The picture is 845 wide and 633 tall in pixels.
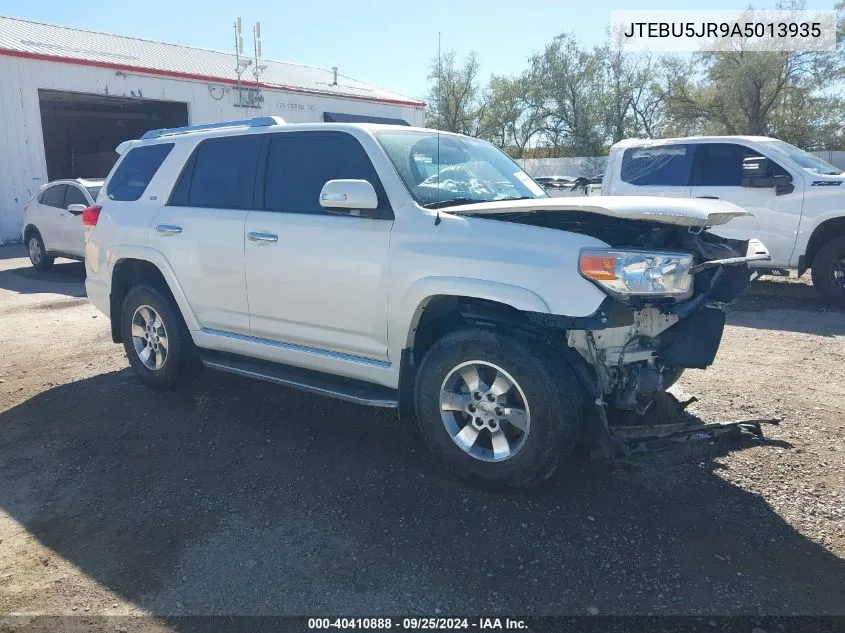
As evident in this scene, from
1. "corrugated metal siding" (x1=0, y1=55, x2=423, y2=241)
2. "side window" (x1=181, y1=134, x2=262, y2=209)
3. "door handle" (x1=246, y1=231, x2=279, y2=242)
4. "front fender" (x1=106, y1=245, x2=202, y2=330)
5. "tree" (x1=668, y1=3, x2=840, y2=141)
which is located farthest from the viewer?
"tree" (x1=668, y1=3, x2=840, y2=141)

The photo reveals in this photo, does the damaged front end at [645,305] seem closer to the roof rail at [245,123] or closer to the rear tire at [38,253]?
the roof rail at [245,123]

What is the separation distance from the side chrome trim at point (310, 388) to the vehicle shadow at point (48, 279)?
6668 mm

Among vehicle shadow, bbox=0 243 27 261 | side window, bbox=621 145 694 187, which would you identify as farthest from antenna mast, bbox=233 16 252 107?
side window, bbox=621 145 694 187

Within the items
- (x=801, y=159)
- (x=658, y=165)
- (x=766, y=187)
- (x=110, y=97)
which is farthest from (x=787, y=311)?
(x=110, y=97)

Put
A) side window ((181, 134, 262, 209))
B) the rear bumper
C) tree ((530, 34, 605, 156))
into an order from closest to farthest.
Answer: side window ((181, 134, 262, 209)) < the rear bumper < tree ((530, 34, 605, 156))

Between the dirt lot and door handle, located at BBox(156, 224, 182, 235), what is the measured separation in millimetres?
1327

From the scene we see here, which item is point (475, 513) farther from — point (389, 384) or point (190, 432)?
point (190, 432)

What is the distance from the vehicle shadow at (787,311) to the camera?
731 cm

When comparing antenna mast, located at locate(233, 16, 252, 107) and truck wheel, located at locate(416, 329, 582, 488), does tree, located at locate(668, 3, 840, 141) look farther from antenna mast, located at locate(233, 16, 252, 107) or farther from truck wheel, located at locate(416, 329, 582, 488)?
truck wheel, located at locate(416, 329, 582, 488)

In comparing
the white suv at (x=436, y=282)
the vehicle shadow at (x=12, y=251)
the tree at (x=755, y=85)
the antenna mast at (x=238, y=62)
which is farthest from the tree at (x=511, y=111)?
the white suv at (x=436, y=282)

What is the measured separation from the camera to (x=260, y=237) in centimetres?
450

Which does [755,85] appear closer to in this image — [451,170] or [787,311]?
[787,311]

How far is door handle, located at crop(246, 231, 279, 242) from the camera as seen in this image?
443 centimetres

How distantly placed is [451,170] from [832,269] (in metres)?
6.15
